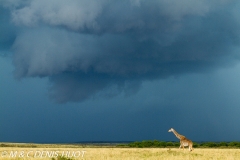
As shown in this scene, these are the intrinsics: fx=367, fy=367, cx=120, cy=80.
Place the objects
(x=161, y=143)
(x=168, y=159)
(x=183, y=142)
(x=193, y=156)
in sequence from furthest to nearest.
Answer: (x=161, y=143)
(x=183, y=142)
(x=193, y=156)
(x=168, y=159)

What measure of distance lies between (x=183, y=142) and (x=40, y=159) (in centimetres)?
1567

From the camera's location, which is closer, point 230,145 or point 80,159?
point 80,159

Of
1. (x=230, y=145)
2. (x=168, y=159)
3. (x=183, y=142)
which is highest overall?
(x=230, y=145)

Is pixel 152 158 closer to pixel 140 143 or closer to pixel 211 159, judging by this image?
pixel 211 159

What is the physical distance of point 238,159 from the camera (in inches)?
1224

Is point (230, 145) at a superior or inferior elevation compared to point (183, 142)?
superior

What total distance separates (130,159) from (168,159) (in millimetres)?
3112

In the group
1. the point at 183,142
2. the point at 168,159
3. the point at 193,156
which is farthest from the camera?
the point at 183,142

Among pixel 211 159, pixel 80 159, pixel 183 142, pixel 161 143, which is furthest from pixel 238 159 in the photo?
pixel 161 143

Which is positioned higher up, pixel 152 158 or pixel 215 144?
pixel 215 144

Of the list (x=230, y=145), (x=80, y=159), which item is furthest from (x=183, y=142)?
(x=230, y=145)

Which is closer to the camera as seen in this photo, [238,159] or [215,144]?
[238,159]

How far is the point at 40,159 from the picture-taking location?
31266mm

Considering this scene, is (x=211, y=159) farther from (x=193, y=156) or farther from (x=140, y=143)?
(x=140, y=143)
